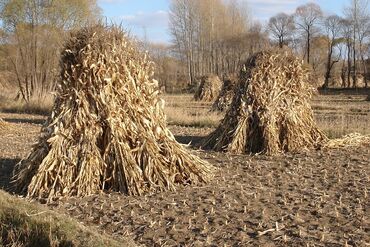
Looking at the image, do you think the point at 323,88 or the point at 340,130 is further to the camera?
the point at 323,88

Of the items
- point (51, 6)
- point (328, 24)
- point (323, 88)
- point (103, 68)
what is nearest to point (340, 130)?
point (103, 68)

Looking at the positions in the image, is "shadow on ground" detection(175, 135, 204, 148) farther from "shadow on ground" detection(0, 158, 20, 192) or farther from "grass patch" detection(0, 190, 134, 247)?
"grass patch" detection(0, 190, 134, 247)

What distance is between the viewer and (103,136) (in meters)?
7.21

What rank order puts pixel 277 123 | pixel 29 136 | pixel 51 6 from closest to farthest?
1. pixel 277 123
2. pixel 29 136
3. pixel 51 6

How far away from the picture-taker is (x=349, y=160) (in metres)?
8.88

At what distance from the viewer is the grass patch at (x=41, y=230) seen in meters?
5.01

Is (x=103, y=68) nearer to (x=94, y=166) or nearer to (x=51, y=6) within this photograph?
(x=94, y=166)

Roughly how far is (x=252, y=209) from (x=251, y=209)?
11mm

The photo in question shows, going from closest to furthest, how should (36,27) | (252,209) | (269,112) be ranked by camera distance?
(252,209) < (269,112) < (36,27)

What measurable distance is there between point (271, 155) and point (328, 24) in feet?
170

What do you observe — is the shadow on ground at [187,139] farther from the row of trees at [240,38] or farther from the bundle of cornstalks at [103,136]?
the row of trees at [240,38]

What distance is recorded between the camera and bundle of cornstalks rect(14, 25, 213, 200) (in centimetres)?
691

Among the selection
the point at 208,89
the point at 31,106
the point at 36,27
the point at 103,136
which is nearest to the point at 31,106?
the point at 31,106

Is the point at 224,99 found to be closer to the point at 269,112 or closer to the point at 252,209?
the point at 269,112
